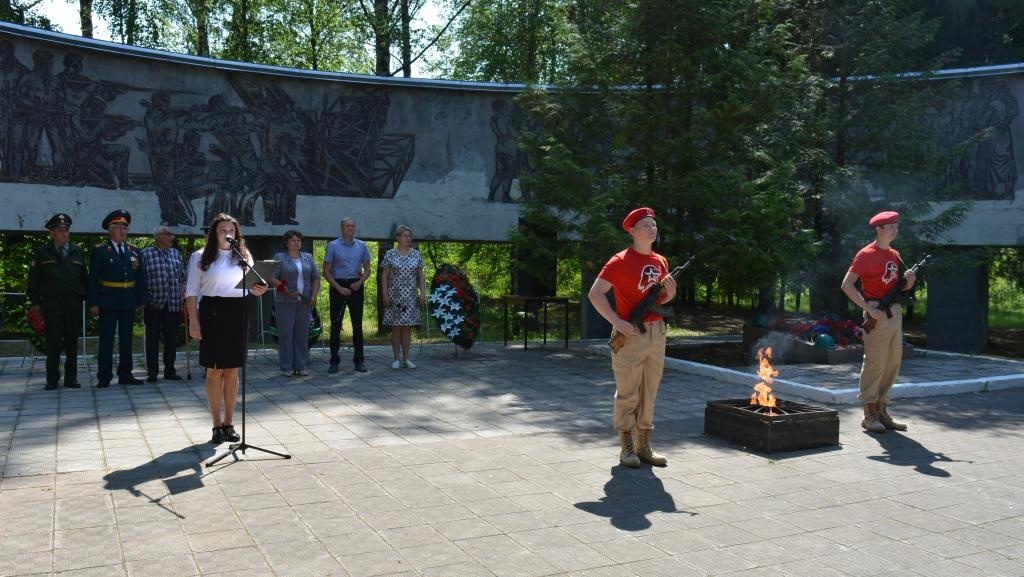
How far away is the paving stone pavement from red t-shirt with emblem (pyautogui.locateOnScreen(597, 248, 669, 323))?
1240 millimetres

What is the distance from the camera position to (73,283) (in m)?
10.4

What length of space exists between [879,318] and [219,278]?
586cm

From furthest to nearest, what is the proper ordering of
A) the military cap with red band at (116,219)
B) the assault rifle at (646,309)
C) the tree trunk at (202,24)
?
the tree trunk at (202,24)
the military cap with red band at (116,219)
the assault rifle at (646,309)

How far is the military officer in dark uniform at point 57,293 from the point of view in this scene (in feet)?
33.8

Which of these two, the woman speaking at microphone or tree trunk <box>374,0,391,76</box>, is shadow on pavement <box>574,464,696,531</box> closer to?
the woman speaking at microphone

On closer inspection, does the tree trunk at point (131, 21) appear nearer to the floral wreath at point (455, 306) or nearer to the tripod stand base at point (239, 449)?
the floral wreath at point (455, 306)

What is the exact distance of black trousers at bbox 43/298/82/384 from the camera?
33.9ft

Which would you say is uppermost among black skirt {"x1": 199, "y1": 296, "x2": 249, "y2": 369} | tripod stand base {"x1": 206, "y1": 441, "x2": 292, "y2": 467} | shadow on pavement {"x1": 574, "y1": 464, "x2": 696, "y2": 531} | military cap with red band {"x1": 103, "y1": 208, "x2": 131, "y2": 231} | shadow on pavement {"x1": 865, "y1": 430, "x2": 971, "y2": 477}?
military cap with red band {"x1": 103, "y1": 208, "x2": 131, "y2": 231}

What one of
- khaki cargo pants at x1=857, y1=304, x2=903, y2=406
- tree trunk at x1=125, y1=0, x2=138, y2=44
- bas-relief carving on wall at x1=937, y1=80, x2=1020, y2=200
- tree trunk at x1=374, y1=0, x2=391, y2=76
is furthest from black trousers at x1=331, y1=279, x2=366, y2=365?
tree trunk at x1=374, y1=0, x2=391, y2=76

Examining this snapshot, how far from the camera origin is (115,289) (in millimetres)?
10656

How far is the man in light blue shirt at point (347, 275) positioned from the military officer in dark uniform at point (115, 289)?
2447 millimetres

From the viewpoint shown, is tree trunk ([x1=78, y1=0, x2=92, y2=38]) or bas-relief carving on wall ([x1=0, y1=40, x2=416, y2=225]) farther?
tree trunk ([x1=78, y1=0, x2=92, y2=38])

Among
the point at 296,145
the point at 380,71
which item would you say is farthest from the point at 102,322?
the point at 380,71

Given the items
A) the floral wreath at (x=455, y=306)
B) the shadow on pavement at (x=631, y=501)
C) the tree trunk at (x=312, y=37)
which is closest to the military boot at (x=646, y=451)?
the shadow on pavement at (x=631, y=501)
